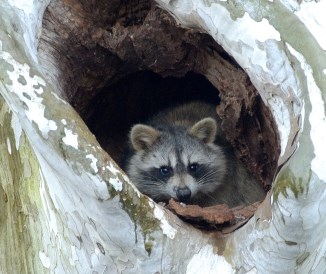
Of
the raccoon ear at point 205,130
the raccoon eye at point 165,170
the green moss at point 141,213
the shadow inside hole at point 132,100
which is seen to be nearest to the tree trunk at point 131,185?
the green moss at point 141,213

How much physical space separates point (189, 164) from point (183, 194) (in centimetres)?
30

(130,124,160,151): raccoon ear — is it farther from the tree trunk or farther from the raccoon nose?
the tree trunk

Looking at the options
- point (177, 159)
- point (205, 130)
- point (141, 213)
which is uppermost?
point (141, 213)

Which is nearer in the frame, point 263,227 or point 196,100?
point 263,227

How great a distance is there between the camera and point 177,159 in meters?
4.87

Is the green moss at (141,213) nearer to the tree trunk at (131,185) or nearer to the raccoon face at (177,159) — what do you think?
the tree trunk at (131,185)

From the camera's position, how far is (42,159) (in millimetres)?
3070

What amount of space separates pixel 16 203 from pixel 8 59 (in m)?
0.92

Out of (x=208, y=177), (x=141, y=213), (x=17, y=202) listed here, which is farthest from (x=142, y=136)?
(x=141, y=213)

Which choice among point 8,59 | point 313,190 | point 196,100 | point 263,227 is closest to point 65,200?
point 8,59

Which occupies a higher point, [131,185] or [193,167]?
[131,185]

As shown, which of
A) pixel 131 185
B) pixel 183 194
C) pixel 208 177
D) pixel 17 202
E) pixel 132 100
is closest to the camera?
pixel 131 185

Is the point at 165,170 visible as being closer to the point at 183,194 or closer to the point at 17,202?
the point at 183,194

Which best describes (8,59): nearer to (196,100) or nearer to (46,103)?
(46,103)
